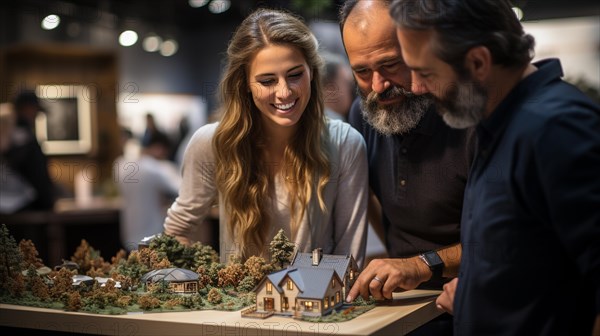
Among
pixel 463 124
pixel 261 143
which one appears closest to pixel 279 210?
pixel 261 143

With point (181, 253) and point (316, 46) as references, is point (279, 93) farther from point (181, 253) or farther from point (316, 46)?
point (181, 253)

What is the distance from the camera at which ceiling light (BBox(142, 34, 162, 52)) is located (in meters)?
10.4

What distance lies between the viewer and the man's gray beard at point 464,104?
1.98 metres

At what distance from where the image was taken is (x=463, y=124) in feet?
6.77

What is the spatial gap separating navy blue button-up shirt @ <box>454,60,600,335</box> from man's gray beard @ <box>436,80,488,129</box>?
0.04 metres

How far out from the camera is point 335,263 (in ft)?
7.84

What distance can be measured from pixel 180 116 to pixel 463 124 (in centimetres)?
944

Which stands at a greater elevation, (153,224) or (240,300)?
(240,300)

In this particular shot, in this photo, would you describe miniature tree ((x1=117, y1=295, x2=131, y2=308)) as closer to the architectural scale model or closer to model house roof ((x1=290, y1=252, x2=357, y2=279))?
the architectural scale model

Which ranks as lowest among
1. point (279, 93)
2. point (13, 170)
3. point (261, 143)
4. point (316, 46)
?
point (13, 170)

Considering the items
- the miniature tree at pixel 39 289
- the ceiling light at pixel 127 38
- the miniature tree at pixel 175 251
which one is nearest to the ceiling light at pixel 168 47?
the ceiling light at pixel 127 38

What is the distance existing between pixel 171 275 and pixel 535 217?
4.16ft

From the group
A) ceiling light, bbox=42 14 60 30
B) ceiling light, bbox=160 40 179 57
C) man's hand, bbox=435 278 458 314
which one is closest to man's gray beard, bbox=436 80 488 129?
man's hand, bbox=435 278 458 314

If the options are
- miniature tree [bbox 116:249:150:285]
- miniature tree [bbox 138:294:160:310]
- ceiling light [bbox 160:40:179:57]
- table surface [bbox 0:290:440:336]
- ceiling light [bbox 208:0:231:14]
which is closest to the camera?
table surface [bbox 0:290:440:336]
